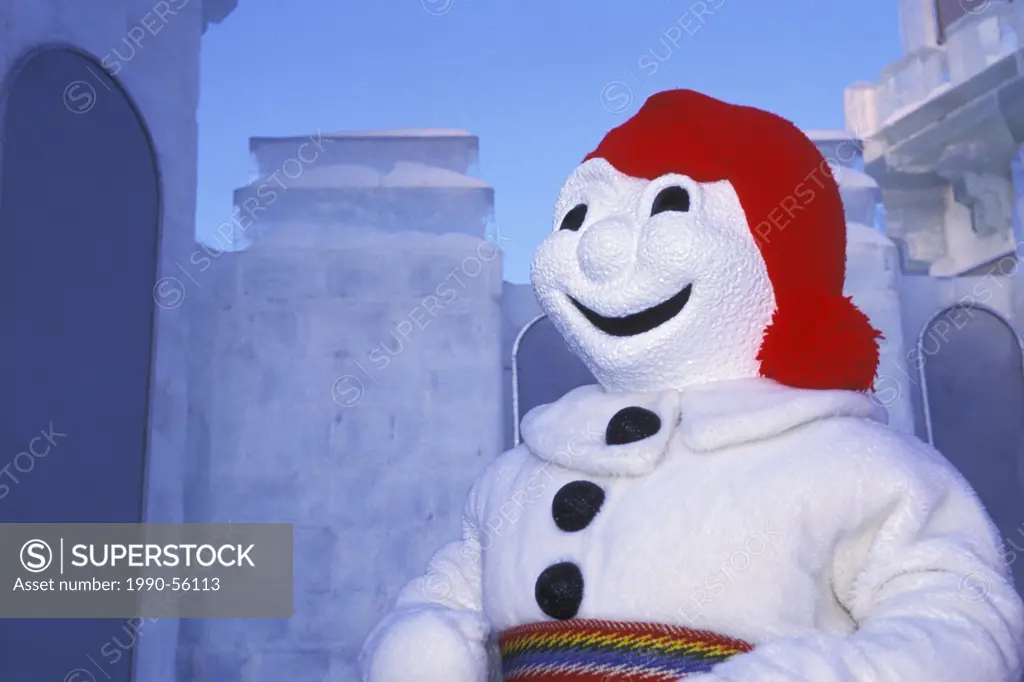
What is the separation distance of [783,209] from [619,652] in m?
0.57

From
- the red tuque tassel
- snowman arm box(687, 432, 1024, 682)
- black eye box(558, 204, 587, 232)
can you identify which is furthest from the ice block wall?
snowman arm box(687, 432, 1024, 682)

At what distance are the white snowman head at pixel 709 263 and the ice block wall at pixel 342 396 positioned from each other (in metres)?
1.86

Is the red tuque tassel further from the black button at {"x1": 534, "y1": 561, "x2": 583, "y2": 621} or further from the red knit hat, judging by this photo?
the black button at {"x1": 534, "y1": 561, "x2": 583, "y2": 621}

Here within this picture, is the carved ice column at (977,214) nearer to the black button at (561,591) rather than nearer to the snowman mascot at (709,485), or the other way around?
the snowman mascot at (709,485)

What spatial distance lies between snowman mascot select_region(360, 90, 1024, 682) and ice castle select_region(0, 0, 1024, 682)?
4.70 ft

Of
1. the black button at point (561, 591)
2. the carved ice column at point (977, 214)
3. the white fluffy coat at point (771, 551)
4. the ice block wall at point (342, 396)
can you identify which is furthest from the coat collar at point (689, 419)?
the carved ice column at point (977, 214)

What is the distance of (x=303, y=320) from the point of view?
10.3 ft

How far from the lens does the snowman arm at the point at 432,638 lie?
1100 millimetres

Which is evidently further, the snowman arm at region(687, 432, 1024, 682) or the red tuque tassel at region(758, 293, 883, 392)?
the red tuque tassel at region(758, 293, 883, 392)

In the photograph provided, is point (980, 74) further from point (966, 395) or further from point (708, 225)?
point (708, 225)

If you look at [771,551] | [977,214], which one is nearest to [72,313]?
[771,551]

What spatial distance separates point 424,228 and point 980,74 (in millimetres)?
2870

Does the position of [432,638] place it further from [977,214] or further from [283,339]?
[977,214]

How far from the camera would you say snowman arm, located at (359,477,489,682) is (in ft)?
3.61
